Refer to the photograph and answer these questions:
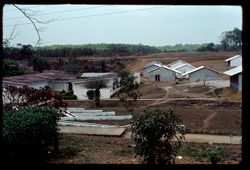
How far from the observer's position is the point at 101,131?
53.7 ft

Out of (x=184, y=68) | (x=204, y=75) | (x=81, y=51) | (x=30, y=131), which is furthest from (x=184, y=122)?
(x=81, y=51)

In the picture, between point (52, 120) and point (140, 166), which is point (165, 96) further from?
point (140, 166)

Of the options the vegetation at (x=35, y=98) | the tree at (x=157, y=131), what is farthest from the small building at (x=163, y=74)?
the tree at (x=157, y=131)

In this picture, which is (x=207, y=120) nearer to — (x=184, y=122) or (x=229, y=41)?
(x=184, y=122)

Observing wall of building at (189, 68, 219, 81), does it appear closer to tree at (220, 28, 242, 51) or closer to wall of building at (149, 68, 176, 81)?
wall of building at (149, 68, 176, 81)

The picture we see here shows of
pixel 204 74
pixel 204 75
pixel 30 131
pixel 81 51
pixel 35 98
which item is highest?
pixel 81 51

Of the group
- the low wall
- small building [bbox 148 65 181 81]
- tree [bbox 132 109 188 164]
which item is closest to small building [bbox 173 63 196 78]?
small building [bbox 148 65 181 81]

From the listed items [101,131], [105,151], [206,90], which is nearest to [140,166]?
[105,151]

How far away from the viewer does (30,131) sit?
723 centimetres

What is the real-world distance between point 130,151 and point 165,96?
20083mm

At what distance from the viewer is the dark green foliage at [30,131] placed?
6.78 metres

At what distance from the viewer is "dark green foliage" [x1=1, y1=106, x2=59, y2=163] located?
678cm

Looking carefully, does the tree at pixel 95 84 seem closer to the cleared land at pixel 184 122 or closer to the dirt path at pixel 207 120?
the cleared land at pixel 184 122

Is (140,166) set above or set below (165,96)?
above
